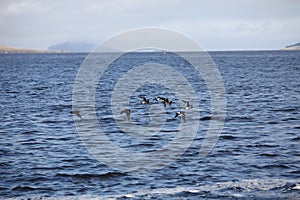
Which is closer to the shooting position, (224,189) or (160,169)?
(224,189)

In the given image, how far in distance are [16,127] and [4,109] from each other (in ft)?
33.0

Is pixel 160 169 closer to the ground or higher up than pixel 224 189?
higher up

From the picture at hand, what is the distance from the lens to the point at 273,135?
95.5 ft

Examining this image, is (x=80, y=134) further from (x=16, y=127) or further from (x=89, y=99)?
(x=89, y=99)

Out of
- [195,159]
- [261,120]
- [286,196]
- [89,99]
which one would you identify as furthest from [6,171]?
[89,99]

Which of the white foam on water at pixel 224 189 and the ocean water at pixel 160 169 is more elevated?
the ocean water at pixel 160 169

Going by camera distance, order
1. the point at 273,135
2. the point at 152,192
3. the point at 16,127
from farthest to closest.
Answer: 1. the point at 16,127
2. the point at 273,135
3. the point at 152,192

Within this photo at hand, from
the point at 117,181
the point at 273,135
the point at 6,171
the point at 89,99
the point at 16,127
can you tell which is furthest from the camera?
the point at 89,99

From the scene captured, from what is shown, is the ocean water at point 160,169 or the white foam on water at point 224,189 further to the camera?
the ocean water at point 160,169

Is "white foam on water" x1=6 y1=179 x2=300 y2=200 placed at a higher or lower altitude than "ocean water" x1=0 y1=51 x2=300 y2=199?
lower

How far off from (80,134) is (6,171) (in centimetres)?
860

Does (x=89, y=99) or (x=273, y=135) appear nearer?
(x=273, y=135)

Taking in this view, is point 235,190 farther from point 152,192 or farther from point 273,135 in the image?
point 273,135

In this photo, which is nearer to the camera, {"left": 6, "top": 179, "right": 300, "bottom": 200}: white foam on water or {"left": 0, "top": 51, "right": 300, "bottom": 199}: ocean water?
{"left": 6, "top": 179, "right": 300, "bottom": 200}: white foam on water
